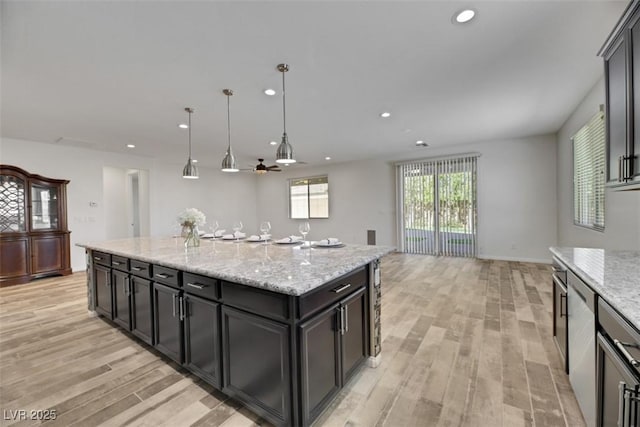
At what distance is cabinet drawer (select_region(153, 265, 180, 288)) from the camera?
6.66 feet

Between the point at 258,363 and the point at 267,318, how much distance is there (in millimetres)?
321

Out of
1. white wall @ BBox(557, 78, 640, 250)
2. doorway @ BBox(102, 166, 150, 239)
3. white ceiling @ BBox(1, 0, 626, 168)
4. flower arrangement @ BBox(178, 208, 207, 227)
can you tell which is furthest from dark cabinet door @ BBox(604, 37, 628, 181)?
doorway @ BBox(102, 166, 150, 239)

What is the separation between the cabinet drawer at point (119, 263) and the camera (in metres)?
2.57

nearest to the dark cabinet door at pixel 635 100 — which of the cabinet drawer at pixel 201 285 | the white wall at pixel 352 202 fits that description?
the cabinet drawer at pixel 201 285

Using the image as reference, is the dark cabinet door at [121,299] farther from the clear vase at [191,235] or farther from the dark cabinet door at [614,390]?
the dark cabinet door at [614,390]

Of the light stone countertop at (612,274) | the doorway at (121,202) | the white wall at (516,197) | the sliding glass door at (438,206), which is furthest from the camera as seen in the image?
the doorway at (121,202)

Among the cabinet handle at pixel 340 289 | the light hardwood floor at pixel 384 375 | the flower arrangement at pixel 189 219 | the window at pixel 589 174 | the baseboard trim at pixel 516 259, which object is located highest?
the window at pixel 589 174

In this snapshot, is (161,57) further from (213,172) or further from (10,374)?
(213,172)

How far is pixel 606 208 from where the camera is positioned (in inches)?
119

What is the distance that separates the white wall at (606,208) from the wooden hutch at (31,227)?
8.53 m

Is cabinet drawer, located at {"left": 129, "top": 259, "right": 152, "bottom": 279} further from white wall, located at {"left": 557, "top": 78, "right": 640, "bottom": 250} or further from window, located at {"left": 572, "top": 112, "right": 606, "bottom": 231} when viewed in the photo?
window, located at {"left": 572, "top": 112, "right": 606, "bottom": 231}

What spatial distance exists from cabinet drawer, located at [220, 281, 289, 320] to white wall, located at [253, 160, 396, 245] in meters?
6.11

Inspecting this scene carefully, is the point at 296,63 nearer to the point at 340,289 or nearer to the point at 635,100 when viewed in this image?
the point at 340,289

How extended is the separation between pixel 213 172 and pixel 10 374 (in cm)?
709
